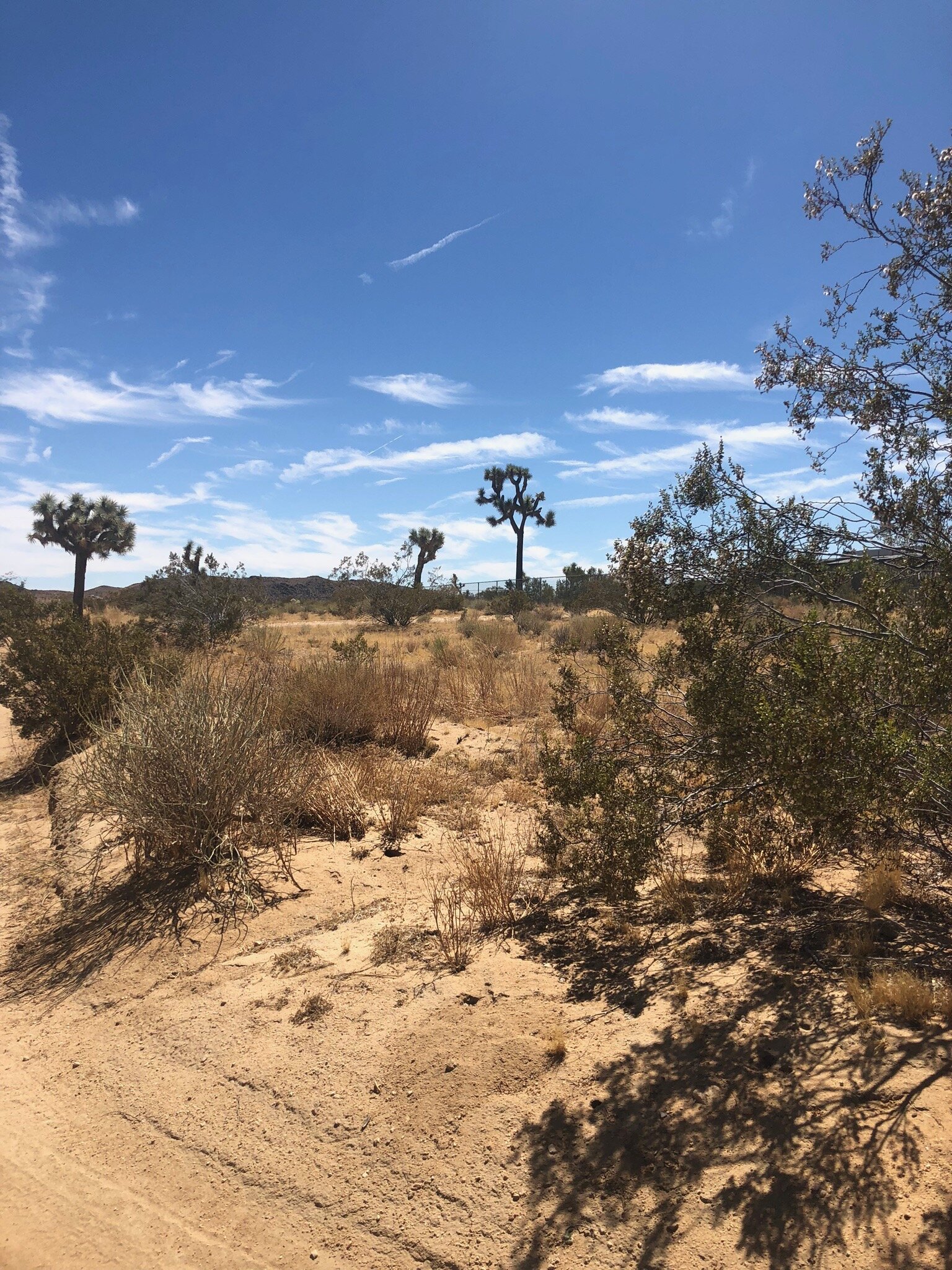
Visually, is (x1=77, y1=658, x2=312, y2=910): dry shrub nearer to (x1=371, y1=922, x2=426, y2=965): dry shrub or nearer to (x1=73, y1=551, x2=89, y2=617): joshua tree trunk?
(x1=371, y1=922, x2=426, y2=965): dry shrub

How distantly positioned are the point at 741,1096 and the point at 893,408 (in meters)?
3.19

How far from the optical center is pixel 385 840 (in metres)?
6.14

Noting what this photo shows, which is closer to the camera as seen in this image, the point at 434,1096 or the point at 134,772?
the point at 434,1096

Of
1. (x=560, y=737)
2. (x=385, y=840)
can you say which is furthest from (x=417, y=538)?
(x=385, y=840)

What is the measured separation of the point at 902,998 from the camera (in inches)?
122

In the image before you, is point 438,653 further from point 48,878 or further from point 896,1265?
point 896,1265

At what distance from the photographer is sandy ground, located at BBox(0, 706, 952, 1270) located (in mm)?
2494

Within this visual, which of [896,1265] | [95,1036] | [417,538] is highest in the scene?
[417,538]

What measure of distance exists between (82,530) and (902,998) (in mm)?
39958

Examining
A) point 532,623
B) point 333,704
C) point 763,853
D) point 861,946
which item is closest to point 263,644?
point 333,704

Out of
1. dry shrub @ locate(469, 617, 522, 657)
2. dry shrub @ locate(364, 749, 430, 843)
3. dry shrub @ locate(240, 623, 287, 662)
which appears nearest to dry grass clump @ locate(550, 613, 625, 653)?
dry shrub @ locate(469, 617, 522, 657)

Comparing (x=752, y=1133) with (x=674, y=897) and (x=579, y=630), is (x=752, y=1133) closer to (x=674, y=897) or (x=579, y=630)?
(x=674, y=897)

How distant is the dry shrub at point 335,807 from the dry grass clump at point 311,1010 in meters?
2.26

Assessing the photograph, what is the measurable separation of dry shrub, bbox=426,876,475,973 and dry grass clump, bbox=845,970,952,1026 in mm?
1927
